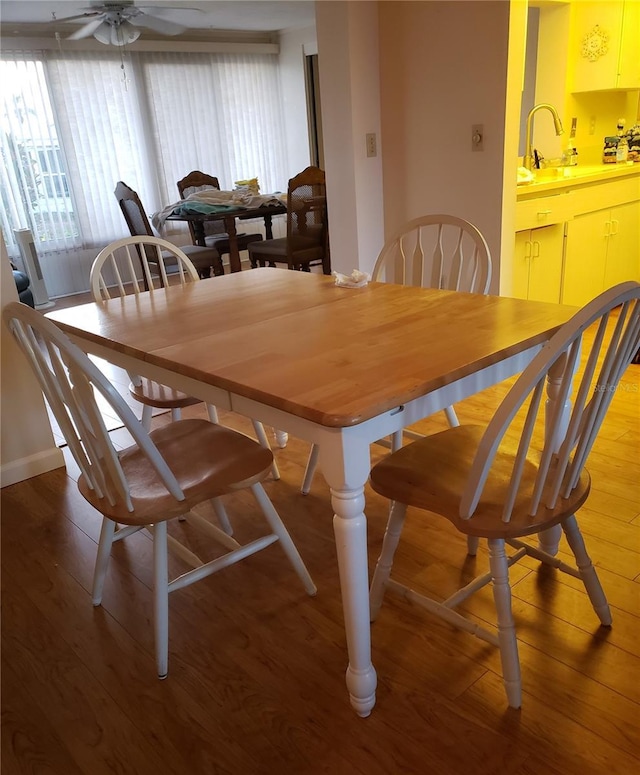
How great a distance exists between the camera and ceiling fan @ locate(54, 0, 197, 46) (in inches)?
173

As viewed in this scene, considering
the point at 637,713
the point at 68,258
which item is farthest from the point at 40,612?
the point at 68,258

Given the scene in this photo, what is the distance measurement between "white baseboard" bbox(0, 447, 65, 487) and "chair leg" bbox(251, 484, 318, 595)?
1.35 meters

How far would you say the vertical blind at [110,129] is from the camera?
574cm

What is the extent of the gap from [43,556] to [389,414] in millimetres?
1429

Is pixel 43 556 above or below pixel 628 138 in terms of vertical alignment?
below

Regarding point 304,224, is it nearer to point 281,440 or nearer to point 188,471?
point 281,440

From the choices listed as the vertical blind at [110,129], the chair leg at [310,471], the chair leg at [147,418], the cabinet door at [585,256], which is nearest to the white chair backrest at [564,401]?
the chair leg at [310,471]

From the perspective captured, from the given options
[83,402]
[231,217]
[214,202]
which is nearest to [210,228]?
[214,202]

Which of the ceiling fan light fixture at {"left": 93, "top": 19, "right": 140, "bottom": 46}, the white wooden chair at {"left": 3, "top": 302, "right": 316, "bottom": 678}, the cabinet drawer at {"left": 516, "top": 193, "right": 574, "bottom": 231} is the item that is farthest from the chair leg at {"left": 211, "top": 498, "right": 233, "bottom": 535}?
the ceiling fan light fixture at {"left": 93, "top": 19, "right": 140, "bottom": 46}

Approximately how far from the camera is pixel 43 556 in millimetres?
2102

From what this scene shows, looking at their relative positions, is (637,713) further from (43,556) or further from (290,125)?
(290,125)

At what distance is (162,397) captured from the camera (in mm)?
2150

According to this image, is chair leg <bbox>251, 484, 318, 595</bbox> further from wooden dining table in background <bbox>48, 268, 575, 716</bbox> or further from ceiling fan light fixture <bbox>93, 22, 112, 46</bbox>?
ceiling fan light fixture <bbox>93, 22, 112, 46</bbox>

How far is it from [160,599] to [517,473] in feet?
2.88
